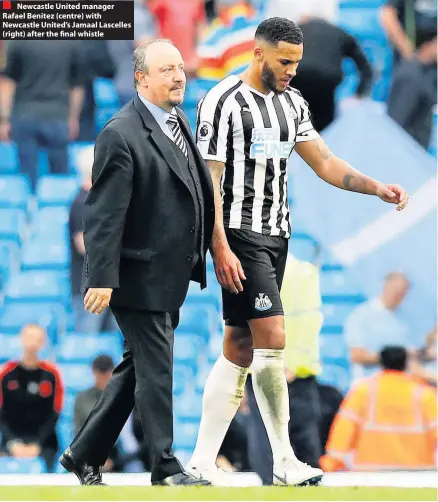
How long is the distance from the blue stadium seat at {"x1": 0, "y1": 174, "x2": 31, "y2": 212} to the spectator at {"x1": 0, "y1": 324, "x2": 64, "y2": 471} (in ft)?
6.41

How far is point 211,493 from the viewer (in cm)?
484

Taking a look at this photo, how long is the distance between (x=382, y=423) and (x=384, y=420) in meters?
0.03

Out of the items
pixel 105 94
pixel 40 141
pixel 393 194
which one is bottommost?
pixel 393 194

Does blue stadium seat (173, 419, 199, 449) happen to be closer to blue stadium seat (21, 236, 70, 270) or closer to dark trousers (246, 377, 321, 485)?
blue stadium seat (21, 236, 70, 270)

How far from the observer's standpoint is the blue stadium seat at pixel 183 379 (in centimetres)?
991

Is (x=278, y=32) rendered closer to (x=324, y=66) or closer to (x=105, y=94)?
(x=324, y=66)

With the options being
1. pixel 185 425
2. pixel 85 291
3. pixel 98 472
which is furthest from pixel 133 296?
pixel 185 425

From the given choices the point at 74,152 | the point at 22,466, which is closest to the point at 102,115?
the point at 74,152

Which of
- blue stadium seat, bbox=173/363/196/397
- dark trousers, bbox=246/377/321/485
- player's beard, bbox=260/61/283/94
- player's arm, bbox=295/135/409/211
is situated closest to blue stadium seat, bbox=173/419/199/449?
blue stadium seat, bbox=173/363/196/397

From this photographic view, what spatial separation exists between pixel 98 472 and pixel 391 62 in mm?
6024

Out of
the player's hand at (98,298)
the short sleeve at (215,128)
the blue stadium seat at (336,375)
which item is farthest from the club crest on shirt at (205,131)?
the blue stadium seat at (336,375)

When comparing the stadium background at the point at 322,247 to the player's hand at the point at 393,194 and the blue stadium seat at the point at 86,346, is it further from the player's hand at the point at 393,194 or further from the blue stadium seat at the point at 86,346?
the player's hand at the point at 393,194

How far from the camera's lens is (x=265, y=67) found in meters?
5.52

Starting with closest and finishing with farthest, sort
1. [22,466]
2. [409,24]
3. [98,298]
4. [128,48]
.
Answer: [98,298]
[22,466]
[409,24]
[128,48]
